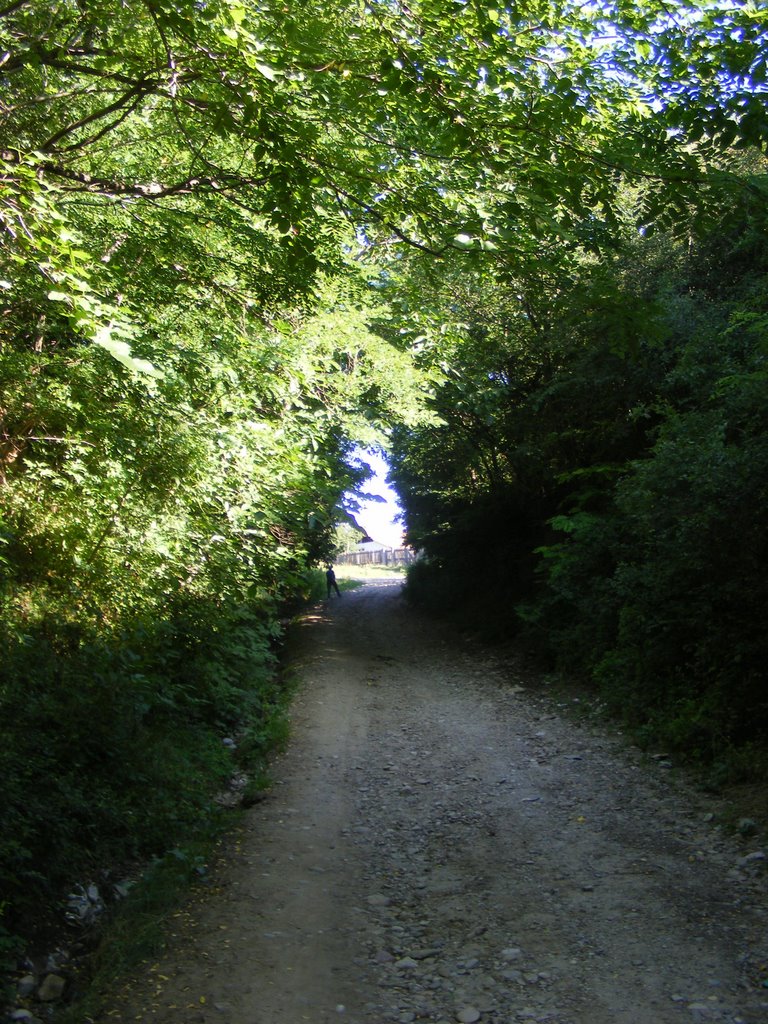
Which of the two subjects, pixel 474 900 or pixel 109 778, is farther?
pixel 109 778

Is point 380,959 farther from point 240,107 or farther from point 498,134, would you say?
point 240,107

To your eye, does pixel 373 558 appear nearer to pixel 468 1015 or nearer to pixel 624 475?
pixel 624 475

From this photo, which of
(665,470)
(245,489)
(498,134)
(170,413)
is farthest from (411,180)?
(665,470)

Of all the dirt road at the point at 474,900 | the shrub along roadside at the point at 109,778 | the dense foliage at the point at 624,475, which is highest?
the dense foliage at the point at 624,475

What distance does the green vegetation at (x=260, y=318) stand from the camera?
5539mm

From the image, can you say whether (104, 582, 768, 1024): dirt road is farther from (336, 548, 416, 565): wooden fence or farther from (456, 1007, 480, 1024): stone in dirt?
(336, 548, 416, 565): wooden fence

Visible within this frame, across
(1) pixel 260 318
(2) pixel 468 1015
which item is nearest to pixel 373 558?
(1) pixel 260 318

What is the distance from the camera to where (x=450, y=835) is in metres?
7.38

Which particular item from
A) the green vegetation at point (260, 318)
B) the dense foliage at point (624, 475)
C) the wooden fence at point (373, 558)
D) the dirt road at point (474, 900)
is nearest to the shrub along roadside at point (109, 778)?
the green vegetation at point (260, 318)

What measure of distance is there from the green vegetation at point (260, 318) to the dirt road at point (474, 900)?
95cm

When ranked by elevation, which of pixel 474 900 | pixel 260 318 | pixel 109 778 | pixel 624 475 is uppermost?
pixel 260 318

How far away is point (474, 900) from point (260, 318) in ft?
21.6

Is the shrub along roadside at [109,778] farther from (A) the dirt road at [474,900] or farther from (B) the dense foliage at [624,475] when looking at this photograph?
(B) the dense foliage at [624,475]

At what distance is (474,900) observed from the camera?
5.93m
